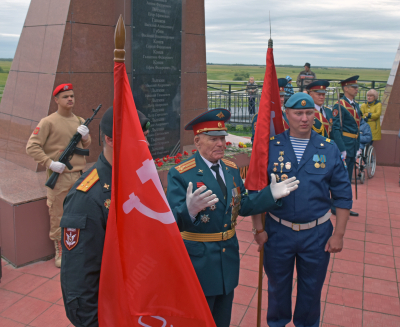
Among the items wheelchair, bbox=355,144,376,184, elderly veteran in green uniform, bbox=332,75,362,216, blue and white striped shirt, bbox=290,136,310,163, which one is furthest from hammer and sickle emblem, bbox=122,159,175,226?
wheelchair, bbox=355,144,376,184

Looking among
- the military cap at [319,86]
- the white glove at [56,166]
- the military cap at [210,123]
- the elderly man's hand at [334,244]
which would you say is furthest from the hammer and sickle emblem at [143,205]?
the military cap at [319,86]

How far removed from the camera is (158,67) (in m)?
6.39

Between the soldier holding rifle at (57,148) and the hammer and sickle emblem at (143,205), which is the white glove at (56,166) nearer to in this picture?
the soldier holding rifle at (57,148)

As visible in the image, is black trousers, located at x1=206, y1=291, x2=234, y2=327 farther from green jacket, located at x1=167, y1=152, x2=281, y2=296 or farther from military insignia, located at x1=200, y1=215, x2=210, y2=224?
military insignia, located at x1=200, y1=215, x2=210, y2=224

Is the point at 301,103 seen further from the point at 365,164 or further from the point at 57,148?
the point at 365,164

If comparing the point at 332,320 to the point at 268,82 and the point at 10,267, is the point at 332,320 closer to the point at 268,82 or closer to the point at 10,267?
the point at 268,82

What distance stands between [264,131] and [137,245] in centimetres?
182

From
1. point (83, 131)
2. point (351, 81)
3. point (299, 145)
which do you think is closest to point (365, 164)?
point (351, 81)

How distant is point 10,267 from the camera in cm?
463

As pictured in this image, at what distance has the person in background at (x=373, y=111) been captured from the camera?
31.2ft

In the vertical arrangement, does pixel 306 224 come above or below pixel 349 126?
below

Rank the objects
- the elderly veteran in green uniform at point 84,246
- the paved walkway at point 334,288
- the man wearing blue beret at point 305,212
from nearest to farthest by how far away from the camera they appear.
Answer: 1. the elderly veteran in green uniform at point 84,246
2. the man wearing blue beret at point 305,212
3. the paved walkway at point 334,288

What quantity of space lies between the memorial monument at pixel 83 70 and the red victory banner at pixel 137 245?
332 cm

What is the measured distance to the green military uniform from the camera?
2656 millimetres
